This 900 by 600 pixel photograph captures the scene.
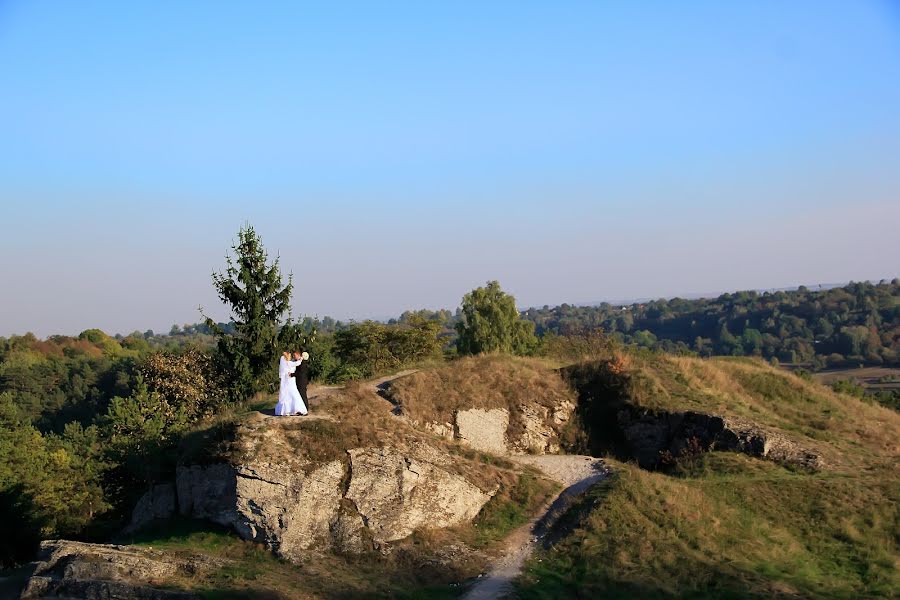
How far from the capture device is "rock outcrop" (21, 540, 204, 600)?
14430 millimetres

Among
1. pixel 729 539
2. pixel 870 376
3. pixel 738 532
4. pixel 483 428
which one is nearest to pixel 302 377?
pixel 483 428

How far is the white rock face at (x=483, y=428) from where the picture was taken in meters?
23.9

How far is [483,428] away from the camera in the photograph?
24203 millimetres

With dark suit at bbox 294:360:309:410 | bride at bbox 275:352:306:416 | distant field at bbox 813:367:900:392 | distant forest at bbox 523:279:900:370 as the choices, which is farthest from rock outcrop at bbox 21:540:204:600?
distant field at bbox 813:367:900:392

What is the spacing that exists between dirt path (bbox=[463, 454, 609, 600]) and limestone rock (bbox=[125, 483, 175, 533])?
9.00 meters

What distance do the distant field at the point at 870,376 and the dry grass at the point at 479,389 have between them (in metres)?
67.9

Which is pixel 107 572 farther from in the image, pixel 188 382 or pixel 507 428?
pixel 188 382

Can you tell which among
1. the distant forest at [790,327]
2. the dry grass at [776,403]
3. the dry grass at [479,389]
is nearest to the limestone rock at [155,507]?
the dry grass at [479,389]

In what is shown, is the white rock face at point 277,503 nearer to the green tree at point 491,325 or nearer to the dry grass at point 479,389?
the dry grass at point 479,389

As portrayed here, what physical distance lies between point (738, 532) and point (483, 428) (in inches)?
334

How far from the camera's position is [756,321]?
13625 cm

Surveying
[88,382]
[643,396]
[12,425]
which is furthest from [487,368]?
[88,382]

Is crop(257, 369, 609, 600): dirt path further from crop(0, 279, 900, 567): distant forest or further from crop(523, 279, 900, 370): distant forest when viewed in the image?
crop(523, 279, 900, 370): distant forest

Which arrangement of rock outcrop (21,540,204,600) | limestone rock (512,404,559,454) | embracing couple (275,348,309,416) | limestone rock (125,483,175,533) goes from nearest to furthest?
rock outcrop (21,540,204,600) < limestone rock (125,483,175,533) < embracing couple (275,348,309,416) < limestone rock (512,404,559,454)
